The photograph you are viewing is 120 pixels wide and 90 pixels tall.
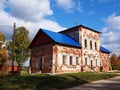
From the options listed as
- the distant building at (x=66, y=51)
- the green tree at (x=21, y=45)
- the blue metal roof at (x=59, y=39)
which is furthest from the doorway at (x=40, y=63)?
the green tree at (x=21, y=45)

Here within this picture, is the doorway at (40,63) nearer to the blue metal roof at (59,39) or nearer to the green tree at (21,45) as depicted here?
the blue metal roof at (59,39)

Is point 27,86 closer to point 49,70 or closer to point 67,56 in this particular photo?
point 49,70

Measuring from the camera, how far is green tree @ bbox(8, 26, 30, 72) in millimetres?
59594

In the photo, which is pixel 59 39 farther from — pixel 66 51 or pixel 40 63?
pixel 40 63

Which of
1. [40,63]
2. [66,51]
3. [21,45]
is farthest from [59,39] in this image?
[21,45]

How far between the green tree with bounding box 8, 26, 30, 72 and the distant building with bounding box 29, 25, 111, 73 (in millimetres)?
23125

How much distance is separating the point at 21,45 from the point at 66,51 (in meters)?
28.8

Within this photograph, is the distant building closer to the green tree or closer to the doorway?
the doorway

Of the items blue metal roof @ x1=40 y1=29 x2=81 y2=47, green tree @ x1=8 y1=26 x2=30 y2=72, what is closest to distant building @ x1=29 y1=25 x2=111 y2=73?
blue metal roof @ x1=40 y1=29 x2=81 y2=47

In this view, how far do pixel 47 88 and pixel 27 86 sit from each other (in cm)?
176

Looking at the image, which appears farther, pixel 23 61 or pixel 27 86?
pixel 23 61

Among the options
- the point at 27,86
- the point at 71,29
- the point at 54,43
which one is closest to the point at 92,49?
the point at 71,29

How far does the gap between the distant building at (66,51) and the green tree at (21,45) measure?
23125 millimetres

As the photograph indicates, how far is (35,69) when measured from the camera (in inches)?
1399
